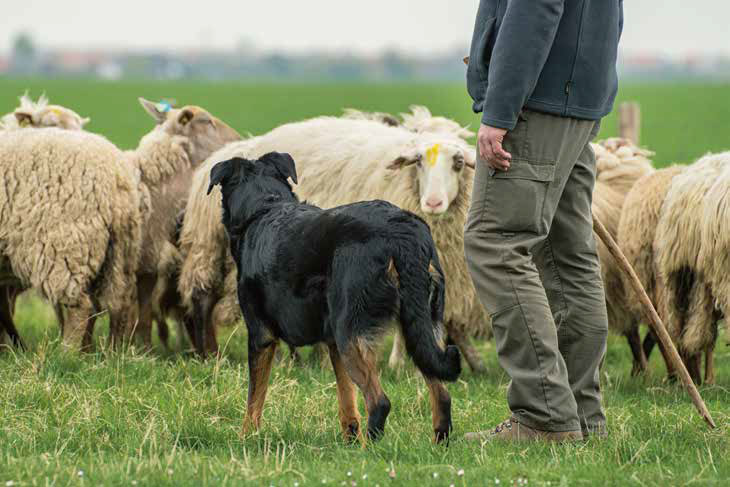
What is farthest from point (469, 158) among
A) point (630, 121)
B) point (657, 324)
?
point (630, 121)

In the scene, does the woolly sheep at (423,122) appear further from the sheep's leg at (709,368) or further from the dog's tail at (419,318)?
the dog's tail at (419,318)

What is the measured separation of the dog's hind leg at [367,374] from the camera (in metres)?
3.88

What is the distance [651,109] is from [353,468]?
35789mm

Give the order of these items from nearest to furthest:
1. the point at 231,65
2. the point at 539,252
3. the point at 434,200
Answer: the point at 539,252, the point at 434,200, the point at 231,65

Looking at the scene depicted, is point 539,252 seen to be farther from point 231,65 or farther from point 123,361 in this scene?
point 231,65

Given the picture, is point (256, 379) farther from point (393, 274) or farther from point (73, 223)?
point (73, 223)

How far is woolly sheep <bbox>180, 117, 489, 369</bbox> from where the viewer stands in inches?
270

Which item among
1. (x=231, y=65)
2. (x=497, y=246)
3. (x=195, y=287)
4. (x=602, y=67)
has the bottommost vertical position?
(x=231, y=65)

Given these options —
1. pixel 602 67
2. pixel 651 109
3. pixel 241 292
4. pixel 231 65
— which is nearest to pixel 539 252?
pixel 602 67

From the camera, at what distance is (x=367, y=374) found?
12.7ft

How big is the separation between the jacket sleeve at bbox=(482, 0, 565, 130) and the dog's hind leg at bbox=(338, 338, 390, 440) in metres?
0.98

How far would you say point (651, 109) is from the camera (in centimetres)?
3738

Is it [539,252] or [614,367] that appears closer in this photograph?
[539,252]

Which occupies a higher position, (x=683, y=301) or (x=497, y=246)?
(x=497, y=246)
